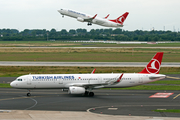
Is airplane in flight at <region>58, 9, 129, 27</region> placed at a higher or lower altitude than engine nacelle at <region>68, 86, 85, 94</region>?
higher

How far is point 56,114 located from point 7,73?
41.4m

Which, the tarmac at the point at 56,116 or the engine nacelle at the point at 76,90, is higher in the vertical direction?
the engine nacelle at the point at 76,90

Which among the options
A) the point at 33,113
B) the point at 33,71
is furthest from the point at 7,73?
the point at 33,113

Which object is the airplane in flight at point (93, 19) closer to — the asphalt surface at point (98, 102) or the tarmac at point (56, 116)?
the asphalt surface at point (98, 102)

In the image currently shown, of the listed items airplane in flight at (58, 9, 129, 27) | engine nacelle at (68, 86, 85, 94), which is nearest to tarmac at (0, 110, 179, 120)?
engine nacelle at (68, 86, 85, 94)

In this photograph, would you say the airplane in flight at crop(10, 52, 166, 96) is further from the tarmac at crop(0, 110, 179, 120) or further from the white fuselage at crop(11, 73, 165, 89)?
the tarmac at crop(0, 110, 179, 120)

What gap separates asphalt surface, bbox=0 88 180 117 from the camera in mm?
30812

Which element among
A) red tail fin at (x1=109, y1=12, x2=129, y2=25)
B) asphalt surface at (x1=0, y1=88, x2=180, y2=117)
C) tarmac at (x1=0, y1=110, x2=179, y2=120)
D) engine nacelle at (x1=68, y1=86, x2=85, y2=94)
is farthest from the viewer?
red tail fin at (x1=109, y1=12, x2=129, y2=25)

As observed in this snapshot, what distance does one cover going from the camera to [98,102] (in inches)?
1385

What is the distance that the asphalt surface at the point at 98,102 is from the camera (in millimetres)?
30812

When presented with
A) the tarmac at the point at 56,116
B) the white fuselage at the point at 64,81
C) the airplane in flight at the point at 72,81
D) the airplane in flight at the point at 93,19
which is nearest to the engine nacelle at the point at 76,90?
the airplane in flight at the point at 72,81

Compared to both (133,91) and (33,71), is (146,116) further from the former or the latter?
(33,71)

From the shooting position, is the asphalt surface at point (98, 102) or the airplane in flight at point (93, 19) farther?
the airplane in flight at point (93, 19)

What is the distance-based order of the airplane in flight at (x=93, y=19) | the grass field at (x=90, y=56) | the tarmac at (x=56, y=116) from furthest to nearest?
the grass field at (x=90, y=56) → the airplane in flight at (x=93, y=19) → the tarmac at (x=56, y=116)
